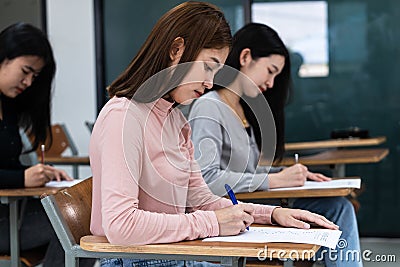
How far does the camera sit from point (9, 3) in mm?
5805

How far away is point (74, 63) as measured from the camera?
6.01m

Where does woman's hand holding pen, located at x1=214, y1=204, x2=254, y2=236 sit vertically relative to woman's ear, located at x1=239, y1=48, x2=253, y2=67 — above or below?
below

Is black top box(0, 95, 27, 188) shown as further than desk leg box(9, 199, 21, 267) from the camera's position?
Yes

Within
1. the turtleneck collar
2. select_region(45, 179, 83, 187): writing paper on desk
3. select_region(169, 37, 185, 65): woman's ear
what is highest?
select_region(169, 37, 185, 65): woman's ear

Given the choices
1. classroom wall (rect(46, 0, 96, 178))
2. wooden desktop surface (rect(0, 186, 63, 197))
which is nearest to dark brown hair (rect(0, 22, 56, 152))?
wooden desktop surface (rect(0, 186, 63, 197))

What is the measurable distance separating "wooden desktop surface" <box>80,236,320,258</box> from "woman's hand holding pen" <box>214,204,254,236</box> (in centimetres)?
9

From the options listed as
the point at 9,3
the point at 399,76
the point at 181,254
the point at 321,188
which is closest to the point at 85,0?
the point at 9,3

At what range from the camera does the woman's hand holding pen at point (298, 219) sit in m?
1.89

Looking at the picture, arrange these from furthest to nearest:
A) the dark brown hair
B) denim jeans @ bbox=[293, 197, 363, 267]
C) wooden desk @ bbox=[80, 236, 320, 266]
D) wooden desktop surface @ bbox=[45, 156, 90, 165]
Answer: wooden desktop surface @ bbox=[45, 156, 90, 165]
the dark brown hair
denim jeans @ bbox=[293, 197, 363, 267]
wooden desk @ bbox=[80, 236, 320, 266]

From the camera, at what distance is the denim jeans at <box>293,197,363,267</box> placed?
8.12 feet

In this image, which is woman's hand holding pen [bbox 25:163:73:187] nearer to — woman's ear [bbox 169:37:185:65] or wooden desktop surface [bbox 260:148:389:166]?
wooden desktop surface [bbox 260:148:389:166]

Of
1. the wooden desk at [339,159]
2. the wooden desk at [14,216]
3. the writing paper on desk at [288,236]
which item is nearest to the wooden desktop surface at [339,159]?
the wooden desk at [339,159]

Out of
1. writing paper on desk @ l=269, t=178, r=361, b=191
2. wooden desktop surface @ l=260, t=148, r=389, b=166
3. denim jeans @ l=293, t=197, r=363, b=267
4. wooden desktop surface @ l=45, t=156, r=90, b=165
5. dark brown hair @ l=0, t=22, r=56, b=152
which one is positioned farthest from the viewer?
wooden desktop surface @ l=45, t=156, r=90, b=165

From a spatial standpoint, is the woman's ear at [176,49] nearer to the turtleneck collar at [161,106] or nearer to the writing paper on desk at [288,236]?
the turtleneck collar at [161,106]
